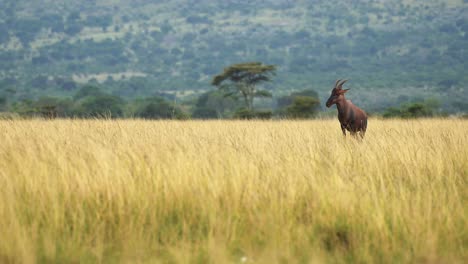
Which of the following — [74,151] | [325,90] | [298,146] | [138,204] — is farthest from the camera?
[325,90]

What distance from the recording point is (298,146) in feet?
27.4

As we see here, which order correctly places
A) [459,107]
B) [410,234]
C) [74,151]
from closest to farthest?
[410,234] < [74,151] < [459,107]

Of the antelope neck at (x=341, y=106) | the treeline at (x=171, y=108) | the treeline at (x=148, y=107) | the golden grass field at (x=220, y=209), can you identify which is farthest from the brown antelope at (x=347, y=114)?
the treeline at (x=148, y=107)

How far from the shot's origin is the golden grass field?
15.1 feet

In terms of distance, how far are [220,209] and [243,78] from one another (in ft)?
169

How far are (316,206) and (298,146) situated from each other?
9.64ft

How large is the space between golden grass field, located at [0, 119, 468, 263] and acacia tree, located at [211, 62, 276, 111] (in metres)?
48.2

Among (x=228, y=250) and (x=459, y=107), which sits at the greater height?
(x=228, y=250)

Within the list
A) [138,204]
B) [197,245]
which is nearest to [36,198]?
[138,204]

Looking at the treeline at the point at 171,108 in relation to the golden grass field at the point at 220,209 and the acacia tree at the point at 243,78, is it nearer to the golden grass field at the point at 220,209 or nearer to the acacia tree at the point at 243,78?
the acacia tree at the point at 243,78

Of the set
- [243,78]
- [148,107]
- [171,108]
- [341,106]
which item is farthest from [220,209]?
[148,107]

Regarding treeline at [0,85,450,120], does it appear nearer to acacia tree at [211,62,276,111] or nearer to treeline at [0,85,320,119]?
treeline at [0,85,320,119]

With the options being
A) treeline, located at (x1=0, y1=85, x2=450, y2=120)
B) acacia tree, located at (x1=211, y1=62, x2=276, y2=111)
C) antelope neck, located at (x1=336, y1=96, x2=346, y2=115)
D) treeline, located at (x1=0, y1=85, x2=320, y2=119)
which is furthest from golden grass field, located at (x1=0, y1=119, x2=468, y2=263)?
acacia tree, located at (x1=211, y1=62, x2=276, y2=111)

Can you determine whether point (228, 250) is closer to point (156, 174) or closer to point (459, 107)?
point (156, 174)
